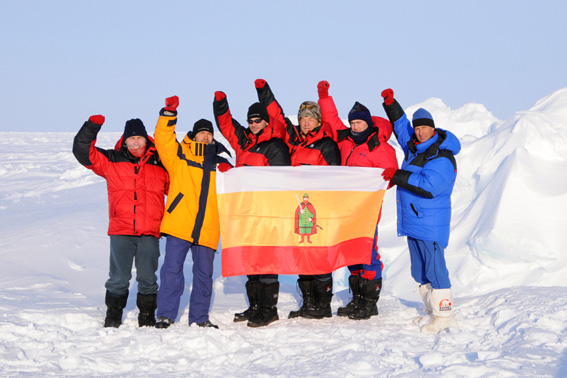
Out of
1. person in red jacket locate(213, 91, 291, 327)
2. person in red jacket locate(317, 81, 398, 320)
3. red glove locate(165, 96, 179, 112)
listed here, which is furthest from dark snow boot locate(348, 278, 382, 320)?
red glove locate(165, 96, 179, 112)

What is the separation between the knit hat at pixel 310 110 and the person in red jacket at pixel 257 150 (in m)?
0.30

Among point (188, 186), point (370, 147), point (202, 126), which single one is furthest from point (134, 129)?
point (370, 147)

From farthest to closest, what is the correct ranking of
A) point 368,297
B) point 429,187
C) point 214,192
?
point 368,297 < point 214,192 < point 429,187

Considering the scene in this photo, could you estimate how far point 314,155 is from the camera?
5512 millimetres

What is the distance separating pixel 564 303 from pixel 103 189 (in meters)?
15.5

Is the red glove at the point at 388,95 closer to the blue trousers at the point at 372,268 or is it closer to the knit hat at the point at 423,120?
the knit hat at the point at 423,120

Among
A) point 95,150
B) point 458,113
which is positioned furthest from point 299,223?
point 458,113

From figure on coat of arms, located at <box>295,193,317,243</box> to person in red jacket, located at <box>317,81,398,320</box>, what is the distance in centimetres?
61

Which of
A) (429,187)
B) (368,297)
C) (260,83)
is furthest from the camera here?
(260,83)

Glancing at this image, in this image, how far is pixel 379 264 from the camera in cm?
554

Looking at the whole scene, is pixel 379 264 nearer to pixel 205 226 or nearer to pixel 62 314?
pixel 205 226

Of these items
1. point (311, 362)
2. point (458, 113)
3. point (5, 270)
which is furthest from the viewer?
point (458, 113)

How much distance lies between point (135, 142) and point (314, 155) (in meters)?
1.76

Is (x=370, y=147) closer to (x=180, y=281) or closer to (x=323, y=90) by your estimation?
(x=323, y=90)
